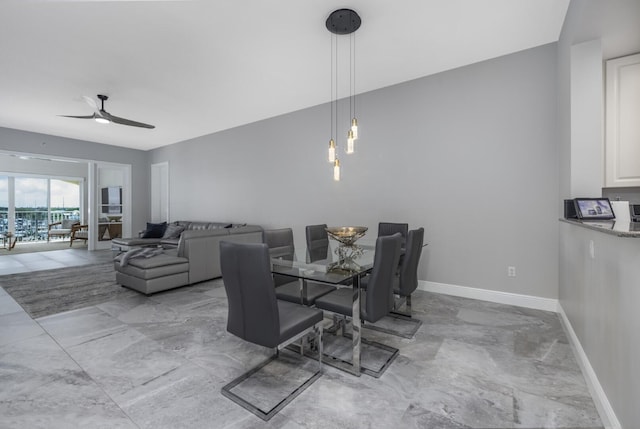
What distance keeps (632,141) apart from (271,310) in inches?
123

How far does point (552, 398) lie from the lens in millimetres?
1669

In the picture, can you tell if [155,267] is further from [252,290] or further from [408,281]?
[408,281]

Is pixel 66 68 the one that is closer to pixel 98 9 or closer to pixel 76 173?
pixel 98 9

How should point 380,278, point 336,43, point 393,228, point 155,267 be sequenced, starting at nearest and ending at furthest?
point 380,278
point 336,43
point 393,228
point 155,267

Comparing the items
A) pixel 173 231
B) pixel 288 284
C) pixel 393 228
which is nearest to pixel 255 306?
pixel 288 284

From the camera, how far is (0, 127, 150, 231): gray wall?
614cm

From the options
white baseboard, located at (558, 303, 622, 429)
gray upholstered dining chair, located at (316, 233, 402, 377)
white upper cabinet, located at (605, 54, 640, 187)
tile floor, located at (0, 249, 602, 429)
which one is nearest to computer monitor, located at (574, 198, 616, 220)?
white upper cabinet, located at (605, 54, 640, 187)

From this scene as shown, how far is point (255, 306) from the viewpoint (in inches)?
63.3

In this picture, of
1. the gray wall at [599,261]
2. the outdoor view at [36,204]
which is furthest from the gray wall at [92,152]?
the gray wall at [599,261]

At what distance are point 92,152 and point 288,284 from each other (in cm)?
756

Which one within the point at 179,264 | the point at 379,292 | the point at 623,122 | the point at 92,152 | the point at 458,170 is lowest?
the point at 179,264

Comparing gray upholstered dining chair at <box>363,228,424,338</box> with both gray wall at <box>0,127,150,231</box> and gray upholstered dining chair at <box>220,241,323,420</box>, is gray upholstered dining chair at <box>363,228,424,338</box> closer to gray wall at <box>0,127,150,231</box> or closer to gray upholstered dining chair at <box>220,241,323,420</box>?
gray upholstered dining chair at <box>220,241,323,420</box>

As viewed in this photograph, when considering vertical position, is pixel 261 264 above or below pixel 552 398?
above

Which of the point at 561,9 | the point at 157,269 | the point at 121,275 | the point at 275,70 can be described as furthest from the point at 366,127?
the point at 121,275
